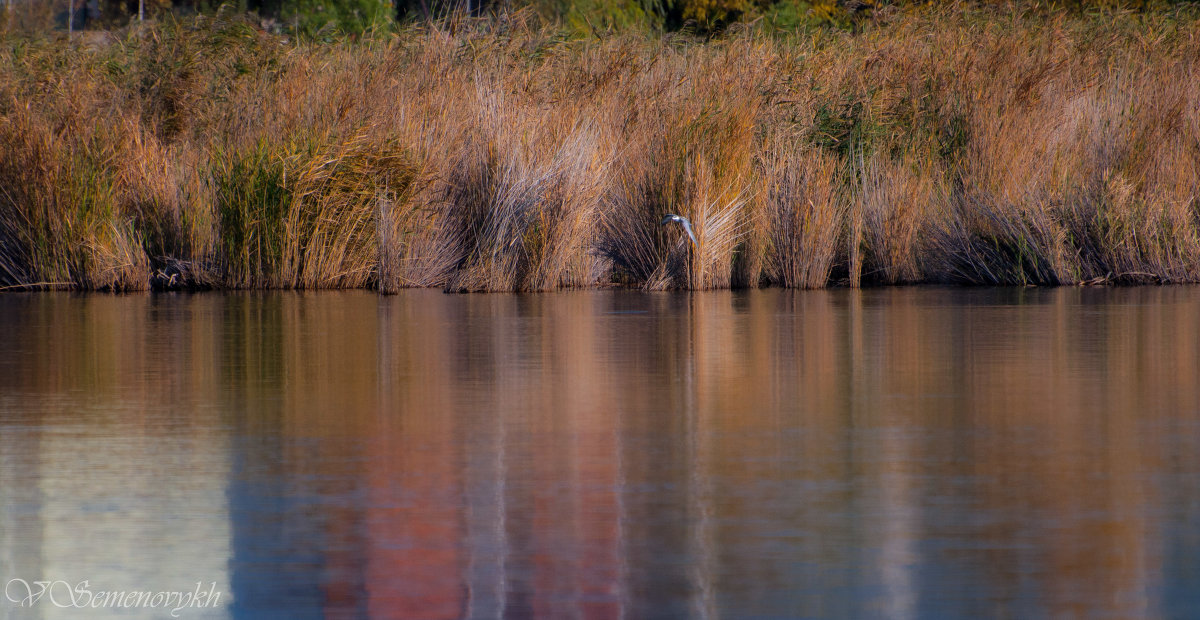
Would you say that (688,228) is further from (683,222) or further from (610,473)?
(610,473)

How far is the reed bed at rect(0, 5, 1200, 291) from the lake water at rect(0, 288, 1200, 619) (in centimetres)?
390

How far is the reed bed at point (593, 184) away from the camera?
12.8 meters

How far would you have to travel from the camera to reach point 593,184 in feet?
41.7

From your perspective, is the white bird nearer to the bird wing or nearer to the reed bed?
the bird wing

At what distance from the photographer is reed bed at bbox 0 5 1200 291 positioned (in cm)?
1283

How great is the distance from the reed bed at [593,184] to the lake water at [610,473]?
390cm

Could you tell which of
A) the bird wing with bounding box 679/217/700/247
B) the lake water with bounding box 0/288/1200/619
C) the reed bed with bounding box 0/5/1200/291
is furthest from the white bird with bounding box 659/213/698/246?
the lake water with bounding box 0/288/1200/619

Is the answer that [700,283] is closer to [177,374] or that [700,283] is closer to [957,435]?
[177,374]

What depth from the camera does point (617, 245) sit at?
43.9 ft

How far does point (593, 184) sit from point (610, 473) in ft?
26.3

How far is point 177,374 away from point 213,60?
28.4 feet

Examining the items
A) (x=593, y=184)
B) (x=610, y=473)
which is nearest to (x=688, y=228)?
(x=593, y=184)

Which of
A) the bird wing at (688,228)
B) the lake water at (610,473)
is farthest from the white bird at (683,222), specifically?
the lake water at (610,473)

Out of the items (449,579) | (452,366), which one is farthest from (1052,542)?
(452,366)
